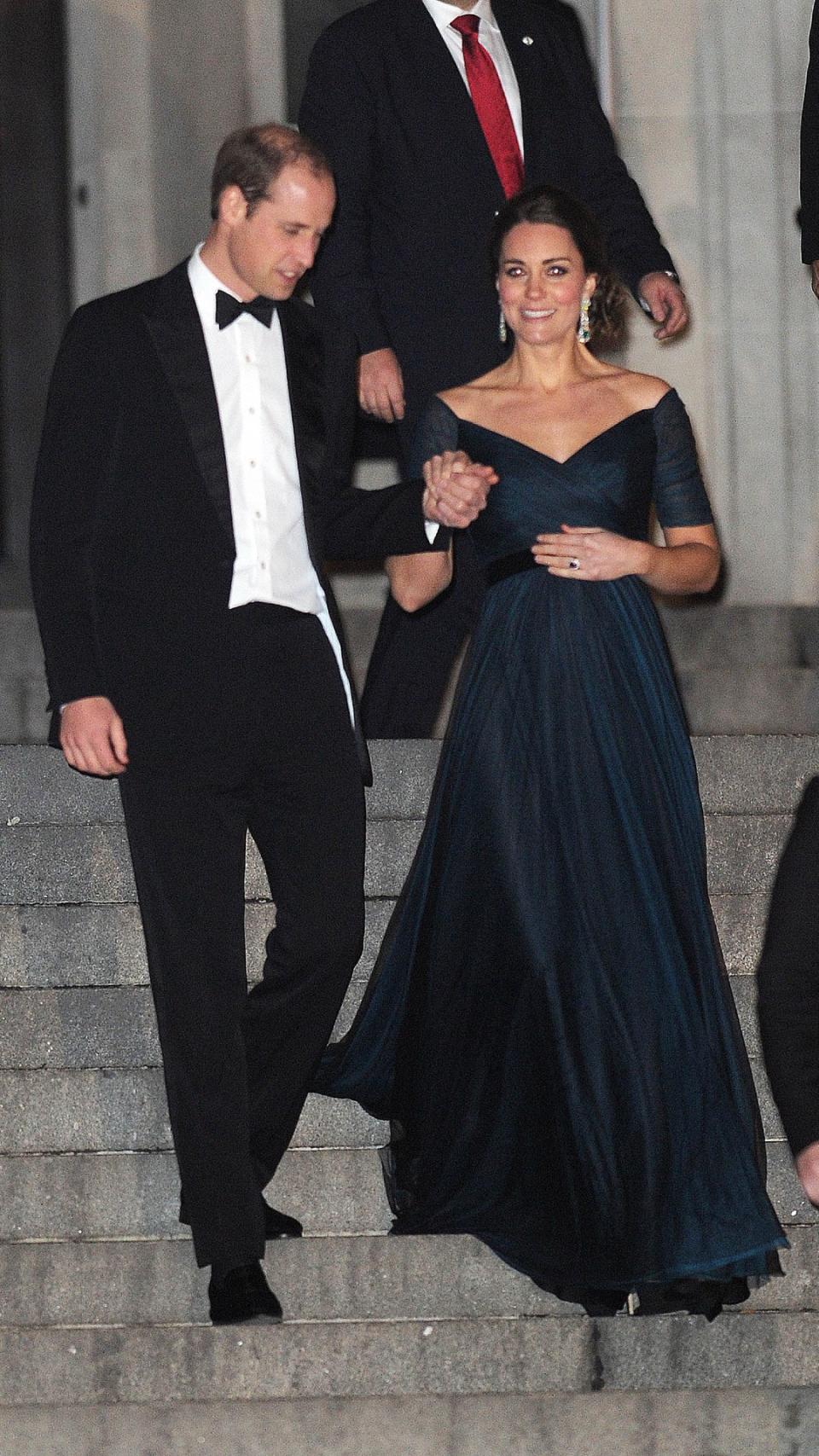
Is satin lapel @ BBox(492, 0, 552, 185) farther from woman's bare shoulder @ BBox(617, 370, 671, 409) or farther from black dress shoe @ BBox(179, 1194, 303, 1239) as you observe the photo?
black dress shoe @ BBox(179, 1194, 303, 1239)

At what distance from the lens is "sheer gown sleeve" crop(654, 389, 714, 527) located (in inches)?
165

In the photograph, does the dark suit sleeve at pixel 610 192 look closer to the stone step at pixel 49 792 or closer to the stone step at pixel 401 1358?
the stone step at pixel 49 792

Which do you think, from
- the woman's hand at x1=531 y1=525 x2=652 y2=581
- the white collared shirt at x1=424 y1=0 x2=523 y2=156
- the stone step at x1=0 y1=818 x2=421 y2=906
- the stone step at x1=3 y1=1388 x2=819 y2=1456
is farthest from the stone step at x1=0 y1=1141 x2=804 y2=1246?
the white collared shirt at x1=424 y1=0 x2=523 y2=156

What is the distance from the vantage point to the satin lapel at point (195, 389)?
378 centimetres

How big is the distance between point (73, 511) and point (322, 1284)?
1.45 meters

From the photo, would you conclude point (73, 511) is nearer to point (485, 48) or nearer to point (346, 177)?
point (346, 177)

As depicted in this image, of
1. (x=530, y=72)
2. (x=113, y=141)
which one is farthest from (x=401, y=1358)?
(x=113, y=141)

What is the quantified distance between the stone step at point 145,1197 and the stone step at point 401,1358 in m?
0.26

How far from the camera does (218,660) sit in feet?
12.4

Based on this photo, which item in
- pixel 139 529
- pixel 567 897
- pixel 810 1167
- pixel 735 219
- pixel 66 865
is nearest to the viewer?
pixel 810 1167

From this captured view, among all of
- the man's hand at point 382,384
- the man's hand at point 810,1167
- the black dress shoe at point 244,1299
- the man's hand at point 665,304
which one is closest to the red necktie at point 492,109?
the man's hand at point 665,304

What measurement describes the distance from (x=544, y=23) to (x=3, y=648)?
10.6 ft

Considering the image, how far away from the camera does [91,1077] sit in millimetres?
4266

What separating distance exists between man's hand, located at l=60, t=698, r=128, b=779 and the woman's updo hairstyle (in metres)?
1.24
